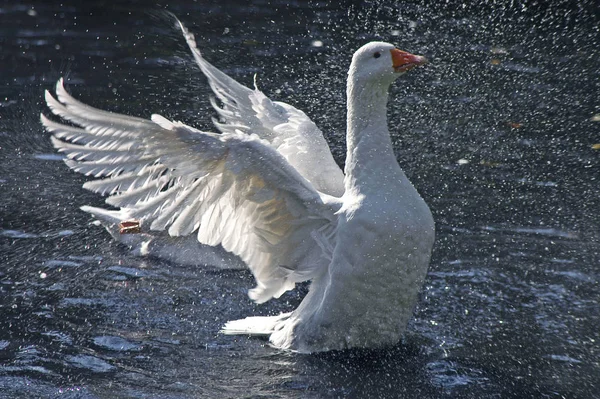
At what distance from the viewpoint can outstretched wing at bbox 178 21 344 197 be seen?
680 centimetres

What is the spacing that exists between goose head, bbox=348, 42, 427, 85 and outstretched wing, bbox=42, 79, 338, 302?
2.50 feet

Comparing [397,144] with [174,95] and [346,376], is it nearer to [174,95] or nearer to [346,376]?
[174,95]

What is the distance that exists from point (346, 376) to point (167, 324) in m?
1.39

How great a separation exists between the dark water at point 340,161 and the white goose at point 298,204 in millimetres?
329

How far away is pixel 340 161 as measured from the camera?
28.5 feet

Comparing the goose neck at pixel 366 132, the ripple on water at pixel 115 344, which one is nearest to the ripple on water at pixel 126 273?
the ripple on water at pixel 115 344

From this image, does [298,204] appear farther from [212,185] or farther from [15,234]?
[15,234]

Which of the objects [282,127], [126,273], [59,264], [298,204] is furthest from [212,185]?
[59,264]

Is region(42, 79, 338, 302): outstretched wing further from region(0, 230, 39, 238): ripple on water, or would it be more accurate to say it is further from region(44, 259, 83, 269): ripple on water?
region(0, 230, 39, 238): ripple on water

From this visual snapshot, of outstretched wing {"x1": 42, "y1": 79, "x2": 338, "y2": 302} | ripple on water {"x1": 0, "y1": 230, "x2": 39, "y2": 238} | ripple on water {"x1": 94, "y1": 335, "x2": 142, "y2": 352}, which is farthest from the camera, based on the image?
ripple on water {"x1": 0, "y1": 230, "x2": 39, "y2": 238}

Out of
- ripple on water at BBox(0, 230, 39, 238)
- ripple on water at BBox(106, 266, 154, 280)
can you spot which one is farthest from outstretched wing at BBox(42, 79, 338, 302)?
ripple on water at BBox(0, 230, 39, 238)

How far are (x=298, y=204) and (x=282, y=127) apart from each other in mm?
1748

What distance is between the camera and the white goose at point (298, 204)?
538 centimetres

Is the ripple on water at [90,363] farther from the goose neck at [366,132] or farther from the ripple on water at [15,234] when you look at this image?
the ripple on water at [15,234]
